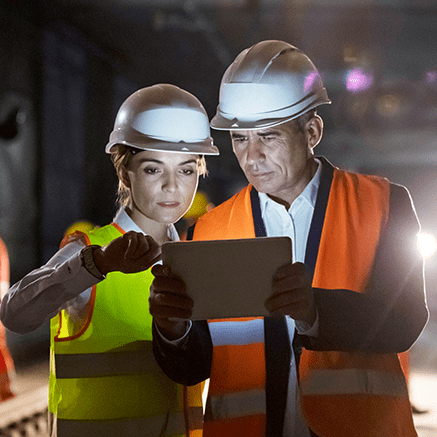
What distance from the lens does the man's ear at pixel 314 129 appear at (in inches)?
73.4

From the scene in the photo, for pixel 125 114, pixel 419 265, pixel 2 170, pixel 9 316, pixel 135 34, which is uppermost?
pixel 135 34

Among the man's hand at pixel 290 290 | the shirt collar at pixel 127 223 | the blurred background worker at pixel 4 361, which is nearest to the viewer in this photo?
the man's hand at pixel 290 290

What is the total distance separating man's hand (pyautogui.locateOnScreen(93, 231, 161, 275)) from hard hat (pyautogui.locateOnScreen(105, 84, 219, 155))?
16.9 inches

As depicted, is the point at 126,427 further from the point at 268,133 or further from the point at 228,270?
the point at 268,133

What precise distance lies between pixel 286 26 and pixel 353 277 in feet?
A: 20.4

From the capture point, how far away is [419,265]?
1.72m

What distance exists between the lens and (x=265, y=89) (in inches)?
69.9

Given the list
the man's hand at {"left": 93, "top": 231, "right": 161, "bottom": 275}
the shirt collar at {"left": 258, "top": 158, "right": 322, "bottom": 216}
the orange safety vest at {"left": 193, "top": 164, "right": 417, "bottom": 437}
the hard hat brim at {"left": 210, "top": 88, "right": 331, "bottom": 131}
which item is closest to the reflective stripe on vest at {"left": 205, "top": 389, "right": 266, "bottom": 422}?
the orange safety vest at {"left": 193, "top": 164, "right": 417, "bottom": 437}

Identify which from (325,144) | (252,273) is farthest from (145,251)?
(325,144)

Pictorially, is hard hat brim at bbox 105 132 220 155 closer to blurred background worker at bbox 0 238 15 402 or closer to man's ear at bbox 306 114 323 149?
man's ear at bbox 306 114 323 149

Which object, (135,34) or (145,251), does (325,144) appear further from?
(145,251)

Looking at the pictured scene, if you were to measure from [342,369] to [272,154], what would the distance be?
2.53 feet

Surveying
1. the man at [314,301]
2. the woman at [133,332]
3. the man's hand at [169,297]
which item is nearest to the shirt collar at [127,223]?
the woman at [133,332]

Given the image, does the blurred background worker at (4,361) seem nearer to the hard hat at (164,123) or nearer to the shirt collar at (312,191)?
the hard hat at (164,123)
